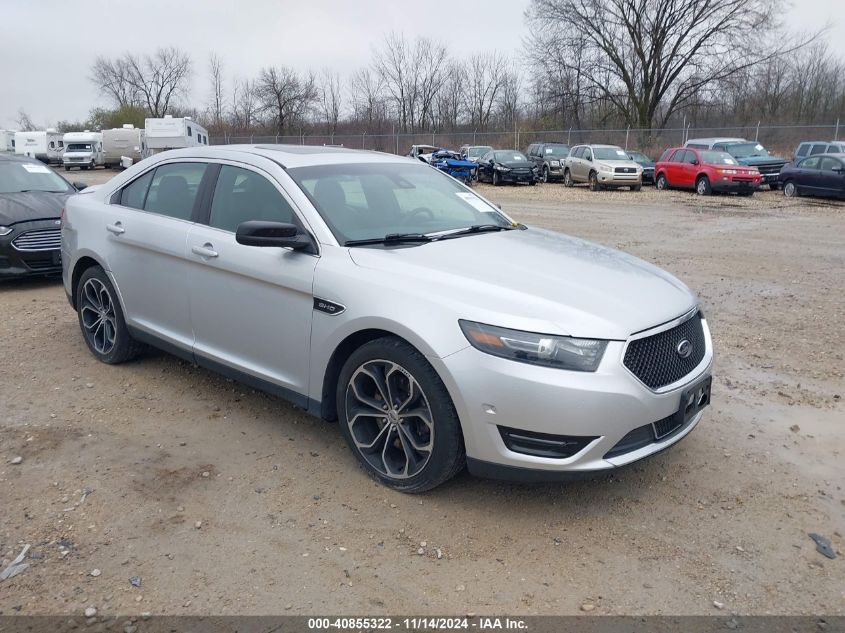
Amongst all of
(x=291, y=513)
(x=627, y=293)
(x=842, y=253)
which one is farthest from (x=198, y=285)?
(x=842, y=253)

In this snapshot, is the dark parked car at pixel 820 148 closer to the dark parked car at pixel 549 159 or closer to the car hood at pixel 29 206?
the dark parked car at pixel 549 159

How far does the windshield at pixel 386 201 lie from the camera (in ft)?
13.1

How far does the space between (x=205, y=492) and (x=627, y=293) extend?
2342mm

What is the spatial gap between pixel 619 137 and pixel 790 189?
20198 millimetres

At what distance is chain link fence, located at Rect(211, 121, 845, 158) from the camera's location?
118 ft

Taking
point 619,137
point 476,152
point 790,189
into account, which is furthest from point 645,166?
point 619,137

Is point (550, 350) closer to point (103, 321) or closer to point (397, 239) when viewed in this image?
point (397, 239)

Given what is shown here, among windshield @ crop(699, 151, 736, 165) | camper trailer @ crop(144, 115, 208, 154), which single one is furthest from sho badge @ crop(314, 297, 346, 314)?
camper trailer @ crop(144, 115, 208, 154)

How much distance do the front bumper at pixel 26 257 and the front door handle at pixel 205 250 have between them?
15.3 feet

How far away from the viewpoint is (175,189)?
188 inches

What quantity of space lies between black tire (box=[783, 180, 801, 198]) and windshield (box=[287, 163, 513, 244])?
68.3 feet

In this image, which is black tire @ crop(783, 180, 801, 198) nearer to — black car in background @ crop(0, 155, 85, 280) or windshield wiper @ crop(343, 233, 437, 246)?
black car in background @ crop(0, 155, 85, 280)

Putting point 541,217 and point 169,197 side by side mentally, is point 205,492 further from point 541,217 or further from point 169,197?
point 541,217

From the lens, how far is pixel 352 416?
3.64 m
